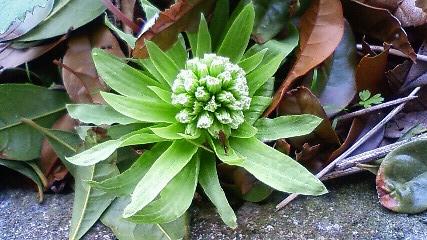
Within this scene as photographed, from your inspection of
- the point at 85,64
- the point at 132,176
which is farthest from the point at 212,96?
the point at 85,64

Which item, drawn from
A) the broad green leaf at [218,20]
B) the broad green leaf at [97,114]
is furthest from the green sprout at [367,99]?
the broad green leaf at [97,114]

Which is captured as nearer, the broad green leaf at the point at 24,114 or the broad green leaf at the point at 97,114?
the broad green leaf at the point at 97,114

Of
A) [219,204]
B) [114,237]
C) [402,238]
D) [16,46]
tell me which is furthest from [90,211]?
[402,238]

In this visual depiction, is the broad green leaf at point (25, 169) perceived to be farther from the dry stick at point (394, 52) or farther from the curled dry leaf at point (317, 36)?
the dry stick at point (394, 52)

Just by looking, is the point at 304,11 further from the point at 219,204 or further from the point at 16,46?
the point at 16,46

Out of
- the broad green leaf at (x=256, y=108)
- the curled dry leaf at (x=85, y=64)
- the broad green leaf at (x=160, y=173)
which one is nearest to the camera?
the broad green leaf at (x=160, y=173)

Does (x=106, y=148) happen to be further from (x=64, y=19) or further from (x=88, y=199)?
(x=64, y=19)

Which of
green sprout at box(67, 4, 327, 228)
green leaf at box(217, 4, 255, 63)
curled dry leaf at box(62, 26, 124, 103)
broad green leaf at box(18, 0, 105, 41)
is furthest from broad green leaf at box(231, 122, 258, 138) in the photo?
broad green leaf at box(18, 0, 105, 41)
